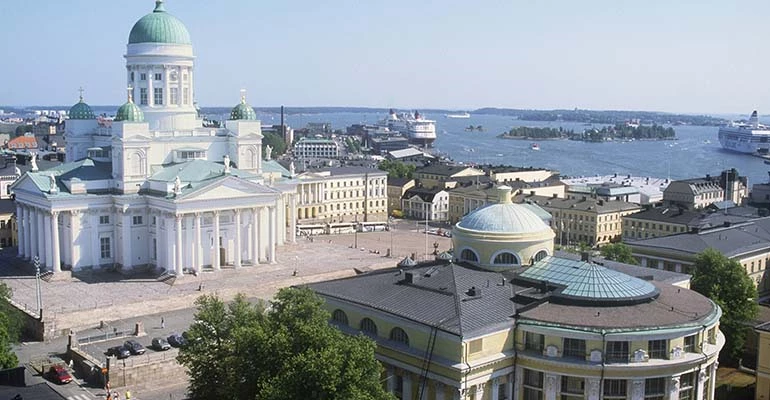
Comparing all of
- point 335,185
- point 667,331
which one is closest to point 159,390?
point 667,331

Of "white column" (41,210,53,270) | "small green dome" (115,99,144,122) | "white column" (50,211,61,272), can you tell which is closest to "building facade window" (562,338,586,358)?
"white column" (50,211,61,272)

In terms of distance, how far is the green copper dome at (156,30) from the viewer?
246 feet

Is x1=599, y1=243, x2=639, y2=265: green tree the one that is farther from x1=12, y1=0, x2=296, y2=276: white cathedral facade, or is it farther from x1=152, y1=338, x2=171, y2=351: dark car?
x1=152, y1=338, x2=171, y2=351: dark car

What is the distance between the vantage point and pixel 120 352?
46688 mm

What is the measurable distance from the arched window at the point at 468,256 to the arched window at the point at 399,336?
910 centimetres

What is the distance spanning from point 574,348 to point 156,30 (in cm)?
5382

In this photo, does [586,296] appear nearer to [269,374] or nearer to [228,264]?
[269,374]

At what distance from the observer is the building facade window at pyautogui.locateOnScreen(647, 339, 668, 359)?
35.1 meters

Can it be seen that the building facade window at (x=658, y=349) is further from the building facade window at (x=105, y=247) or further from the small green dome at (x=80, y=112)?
the small green dome at (x=80, y=112)

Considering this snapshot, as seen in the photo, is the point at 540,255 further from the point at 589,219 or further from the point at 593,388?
the point at 589,219

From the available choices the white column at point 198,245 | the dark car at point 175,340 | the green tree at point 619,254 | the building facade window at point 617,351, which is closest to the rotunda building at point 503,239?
the building facade window at point 617,351

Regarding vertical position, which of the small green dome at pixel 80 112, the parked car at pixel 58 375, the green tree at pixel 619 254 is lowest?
the parked car at pixel 58 375

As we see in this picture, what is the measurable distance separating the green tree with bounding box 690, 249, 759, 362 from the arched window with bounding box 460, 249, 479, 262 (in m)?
14.9

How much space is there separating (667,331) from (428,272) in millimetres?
12088
